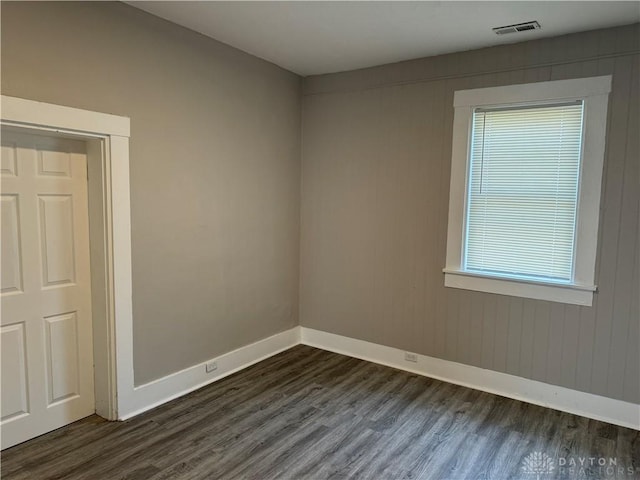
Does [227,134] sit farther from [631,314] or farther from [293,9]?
[631,314]

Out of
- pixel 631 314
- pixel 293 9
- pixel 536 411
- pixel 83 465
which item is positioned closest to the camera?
pixel 83 465

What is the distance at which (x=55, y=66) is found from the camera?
8.09 ft

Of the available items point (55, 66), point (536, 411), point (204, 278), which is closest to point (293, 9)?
point (55, 66)

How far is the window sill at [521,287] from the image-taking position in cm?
311

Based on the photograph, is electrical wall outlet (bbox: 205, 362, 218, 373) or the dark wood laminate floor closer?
the dark wood laminate floor

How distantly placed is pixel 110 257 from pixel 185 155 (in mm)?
924

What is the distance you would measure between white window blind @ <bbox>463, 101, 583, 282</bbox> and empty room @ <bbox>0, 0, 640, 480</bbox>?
0.05 ft

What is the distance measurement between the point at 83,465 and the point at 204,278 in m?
1.47

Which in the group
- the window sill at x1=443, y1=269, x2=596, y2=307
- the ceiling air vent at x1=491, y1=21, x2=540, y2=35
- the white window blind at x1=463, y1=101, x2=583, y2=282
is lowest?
the window sill at x1=443, y1=269, x2=596, y2=307

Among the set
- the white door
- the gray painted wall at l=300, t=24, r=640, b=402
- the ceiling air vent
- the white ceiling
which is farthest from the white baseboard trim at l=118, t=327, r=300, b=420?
the ceiling air vent

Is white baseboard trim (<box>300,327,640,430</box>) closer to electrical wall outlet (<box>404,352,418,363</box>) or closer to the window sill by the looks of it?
electrical wall outlet (<box>404,352,418,363</box>)

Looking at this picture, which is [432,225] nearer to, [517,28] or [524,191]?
[524,191]

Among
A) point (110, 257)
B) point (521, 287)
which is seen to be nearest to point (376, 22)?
point (521, 287)

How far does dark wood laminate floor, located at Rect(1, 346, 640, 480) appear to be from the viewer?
2.46 meters
